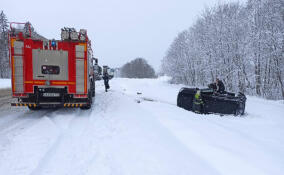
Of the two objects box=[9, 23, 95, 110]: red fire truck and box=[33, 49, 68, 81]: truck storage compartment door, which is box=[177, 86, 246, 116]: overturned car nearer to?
box=[9, 23, 95, 110]: red fire truck

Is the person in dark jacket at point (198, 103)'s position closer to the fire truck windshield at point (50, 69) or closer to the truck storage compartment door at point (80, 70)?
the truck storage compartment door at point (80, 70)

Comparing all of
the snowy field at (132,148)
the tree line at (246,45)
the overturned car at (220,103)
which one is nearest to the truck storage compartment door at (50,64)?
the snowy field at (132,148)

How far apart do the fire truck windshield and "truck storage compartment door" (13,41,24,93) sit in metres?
0.72

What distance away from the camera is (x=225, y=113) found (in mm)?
6910

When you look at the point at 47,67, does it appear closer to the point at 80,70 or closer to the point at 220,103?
the point at 80,70

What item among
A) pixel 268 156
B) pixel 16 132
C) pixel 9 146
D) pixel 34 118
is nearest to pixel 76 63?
pixel 34 118

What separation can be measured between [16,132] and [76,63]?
2.93 meters

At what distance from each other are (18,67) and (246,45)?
17629 millimetres

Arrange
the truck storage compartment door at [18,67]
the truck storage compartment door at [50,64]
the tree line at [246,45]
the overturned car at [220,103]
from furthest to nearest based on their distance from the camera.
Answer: the tree line at [246,45], the overturned car at [220,103], the truck storage compartment door at [50,64], the truck storage compartment door at [18,67]

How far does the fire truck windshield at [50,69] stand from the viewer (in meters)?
5.75

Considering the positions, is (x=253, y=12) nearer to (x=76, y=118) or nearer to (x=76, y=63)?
(x=76, y=63)

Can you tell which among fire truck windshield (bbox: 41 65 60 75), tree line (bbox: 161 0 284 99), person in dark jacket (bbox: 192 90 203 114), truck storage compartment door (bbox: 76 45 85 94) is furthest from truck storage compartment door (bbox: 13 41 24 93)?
tree line (bbox: 161 0 284 99)

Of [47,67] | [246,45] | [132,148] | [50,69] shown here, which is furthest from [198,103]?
[246,45]

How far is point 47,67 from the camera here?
5.77 metres
